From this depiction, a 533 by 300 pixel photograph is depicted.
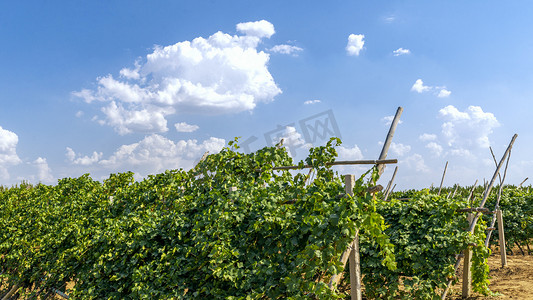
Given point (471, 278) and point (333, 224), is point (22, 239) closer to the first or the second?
point (333, 224)

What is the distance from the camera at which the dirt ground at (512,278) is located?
19.4ft

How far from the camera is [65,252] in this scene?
580cm

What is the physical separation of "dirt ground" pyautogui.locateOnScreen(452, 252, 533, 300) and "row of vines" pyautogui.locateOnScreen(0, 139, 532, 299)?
91 cm

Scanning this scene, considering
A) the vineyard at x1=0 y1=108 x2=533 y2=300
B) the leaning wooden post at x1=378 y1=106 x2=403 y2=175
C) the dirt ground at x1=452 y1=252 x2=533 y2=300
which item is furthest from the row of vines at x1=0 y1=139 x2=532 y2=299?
the dirt ground at x1=452 y1=252 x2=533 y2=300

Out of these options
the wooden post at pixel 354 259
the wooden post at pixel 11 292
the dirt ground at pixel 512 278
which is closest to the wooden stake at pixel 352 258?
the wooden post at pixel 354 259

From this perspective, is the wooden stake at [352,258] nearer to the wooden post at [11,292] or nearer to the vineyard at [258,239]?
the vineyard at [258,239]

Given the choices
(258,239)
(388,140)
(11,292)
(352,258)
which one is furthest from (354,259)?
(11,292)

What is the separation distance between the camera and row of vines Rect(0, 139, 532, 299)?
12.7 ft

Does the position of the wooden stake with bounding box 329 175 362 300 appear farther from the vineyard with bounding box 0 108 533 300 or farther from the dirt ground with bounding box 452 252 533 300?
the dirt ground with bounding box 452 252 533 300

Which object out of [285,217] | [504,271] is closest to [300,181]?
[285,217]

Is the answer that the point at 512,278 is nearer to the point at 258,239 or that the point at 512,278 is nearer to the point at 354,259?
the point at 354,259

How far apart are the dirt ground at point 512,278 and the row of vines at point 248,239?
910 millimetres

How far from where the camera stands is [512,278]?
7176 mm

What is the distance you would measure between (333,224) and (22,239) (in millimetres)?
6390
